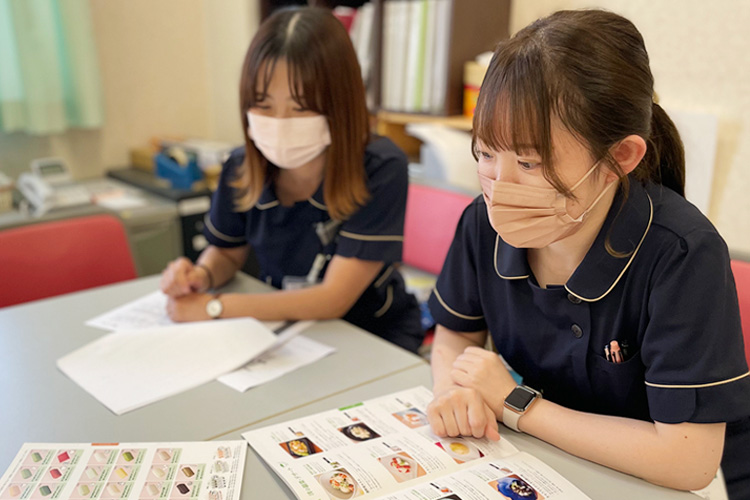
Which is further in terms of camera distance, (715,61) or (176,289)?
(715,61)

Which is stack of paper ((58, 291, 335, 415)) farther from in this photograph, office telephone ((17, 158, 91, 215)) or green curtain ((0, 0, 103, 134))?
green curtain ((0, 0, 103, 134))

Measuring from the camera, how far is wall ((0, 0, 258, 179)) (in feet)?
8.82

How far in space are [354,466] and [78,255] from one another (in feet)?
3.74

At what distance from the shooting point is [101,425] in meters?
0.92

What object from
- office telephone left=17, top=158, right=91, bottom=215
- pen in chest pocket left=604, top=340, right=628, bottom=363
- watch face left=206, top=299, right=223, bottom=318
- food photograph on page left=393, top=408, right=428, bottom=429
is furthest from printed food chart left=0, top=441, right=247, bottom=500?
office telephone left=17, top=158, right=91, bottom=215

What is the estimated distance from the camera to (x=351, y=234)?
134cm

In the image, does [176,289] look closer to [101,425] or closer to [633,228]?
[101,425]

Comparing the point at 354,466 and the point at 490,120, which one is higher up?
the point at 490,120

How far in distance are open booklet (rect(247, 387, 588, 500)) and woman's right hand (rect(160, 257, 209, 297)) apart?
544 millimetres

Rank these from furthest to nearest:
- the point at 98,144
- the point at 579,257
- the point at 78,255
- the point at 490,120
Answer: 1. the point at 98,144
2. the point at 78,255
3. the point at 579,257
4. the point at 490,120

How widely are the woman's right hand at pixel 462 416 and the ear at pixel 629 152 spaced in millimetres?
384

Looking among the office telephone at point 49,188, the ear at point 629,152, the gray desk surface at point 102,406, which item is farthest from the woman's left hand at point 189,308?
the office telephone at point 49,188

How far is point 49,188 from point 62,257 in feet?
2.76

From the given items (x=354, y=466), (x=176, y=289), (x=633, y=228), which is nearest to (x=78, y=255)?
(x=176, y=289)
